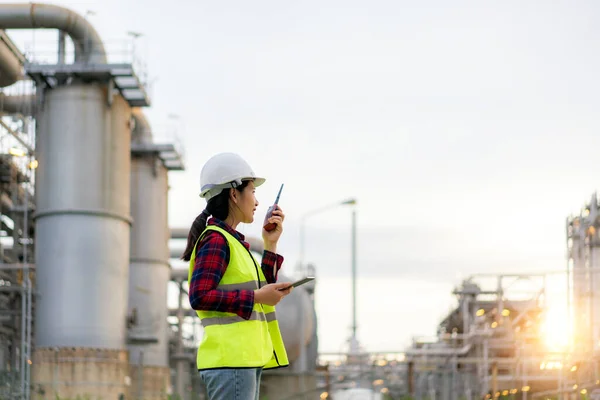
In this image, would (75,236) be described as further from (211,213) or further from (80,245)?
(211,213)

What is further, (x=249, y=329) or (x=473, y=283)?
(x=473, y=283)

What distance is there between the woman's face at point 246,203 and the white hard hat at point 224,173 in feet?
0.15

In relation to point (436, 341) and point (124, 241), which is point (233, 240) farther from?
point (436, 341)

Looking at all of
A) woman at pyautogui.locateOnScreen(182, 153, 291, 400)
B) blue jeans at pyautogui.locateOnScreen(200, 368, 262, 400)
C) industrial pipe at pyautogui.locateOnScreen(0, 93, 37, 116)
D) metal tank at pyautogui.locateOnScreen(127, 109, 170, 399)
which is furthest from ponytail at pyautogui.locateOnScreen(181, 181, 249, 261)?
metal tank at pyautogui.locateOnScreen(127, 109, 170, 399)

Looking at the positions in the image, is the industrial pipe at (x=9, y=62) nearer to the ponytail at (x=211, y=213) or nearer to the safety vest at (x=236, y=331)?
the ponytail at (x=211, y=213)

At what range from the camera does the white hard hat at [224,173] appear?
170 inches

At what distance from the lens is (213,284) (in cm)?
413

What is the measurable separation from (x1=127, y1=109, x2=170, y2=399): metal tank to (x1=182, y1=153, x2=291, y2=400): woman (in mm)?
33452

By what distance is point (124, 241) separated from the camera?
102 ft

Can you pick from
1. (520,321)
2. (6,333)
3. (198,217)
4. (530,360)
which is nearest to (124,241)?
(6,333)

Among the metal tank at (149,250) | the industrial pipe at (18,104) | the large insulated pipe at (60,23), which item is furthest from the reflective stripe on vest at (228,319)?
the metal tank at (149,250)

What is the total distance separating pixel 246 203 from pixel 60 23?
88.2 ft

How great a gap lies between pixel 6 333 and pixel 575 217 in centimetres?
1745

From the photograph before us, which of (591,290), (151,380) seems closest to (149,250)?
Answer: (151,380)
